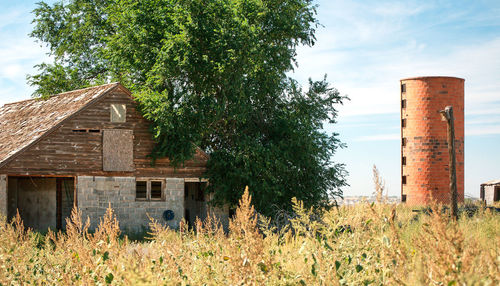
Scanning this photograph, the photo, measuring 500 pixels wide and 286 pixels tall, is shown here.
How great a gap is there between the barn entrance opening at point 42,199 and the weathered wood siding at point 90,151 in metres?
3.78

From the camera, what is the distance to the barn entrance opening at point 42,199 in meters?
27.0

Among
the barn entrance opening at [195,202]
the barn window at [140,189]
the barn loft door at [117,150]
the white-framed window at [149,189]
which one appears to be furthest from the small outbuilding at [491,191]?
the barn loft door at [117,150]

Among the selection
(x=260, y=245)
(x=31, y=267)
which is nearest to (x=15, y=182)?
(x=31, y=267)

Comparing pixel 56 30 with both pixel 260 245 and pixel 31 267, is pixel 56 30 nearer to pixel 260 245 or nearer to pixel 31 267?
pixel 31 267

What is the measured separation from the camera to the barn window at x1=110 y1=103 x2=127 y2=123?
2452 centimetres

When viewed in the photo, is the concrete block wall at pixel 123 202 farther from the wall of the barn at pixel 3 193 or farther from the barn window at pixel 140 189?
the wall of the barn at pixel 3 193

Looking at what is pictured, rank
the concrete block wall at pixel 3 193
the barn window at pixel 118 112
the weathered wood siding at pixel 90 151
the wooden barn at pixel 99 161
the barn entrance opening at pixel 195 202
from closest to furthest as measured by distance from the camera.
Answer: the concrete block wall at pixel 3 193, the weathered wood siding at pixel 90 151, the wooden barn at pixel 99 161, the barn window at pixel 118 112, the barn entrance opening at pixel 195 202

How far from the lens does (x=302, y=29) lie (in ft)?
96.3

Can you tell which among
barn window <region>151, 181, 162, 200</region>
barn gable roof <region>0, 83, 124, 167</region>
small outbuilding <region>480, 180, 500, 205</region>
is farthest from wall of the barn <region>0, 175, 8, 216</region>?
small outbuilding <region>480, 180, 500, 205</region>

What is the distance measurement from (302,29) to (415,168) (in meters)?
11.5

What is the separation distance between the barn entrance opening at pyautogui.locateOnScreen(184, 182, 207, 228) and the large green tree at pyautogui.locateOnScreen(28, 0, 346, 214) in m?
1.59

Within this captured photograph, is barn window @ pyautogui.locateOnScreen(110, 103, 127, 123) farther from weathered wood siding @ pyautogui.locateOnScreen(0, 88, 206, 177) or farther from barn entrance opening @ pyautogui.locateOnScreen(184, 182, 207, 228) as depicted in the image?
barn entrance opening @ pyautogui.locateOnScreen(184, 182, 207, 228)

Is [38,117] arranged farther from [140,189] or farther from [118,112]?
[140,189]

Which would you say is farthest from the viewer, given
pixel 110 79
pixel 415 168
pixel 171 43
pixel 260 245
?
pixel 415 168
